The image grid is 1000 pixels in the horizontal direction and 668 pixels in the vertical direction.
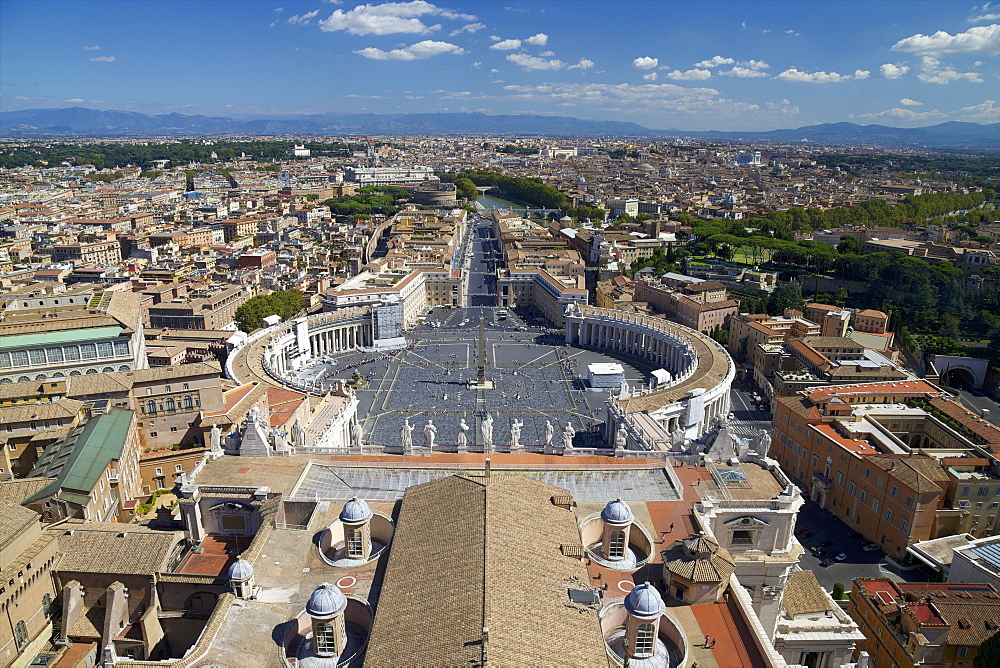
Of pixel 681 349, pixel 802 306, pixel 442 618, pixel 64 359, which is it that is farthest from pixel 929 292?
pixel 64 359

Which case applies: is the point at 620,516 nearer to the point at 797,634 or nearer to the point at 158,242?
the point at 797,634

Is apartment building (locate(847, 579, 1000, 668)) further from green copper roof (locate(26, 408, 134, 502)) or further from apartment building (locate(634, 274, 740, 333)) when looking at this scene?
apartment building (locate(634, 274, 740, 333))

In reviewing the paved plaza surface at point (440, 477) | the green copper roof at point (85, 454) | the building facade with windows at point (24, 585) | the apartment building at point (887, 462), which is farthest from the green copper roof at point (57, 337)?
the apartment building at point (887, 462)

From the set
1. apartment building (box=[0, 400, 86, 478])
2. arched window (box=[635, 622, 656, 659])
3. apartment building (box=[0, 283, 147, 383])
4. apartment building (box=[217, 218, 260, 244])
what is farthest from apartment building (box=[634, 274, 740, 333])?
apartment building (box=[217, 218, 260, 244])

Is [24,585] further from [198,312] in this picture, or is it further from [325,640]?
[198,312]

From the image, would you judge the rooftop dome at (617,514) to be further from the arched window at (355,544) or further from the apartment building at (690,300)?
the apartment building at (690,300)


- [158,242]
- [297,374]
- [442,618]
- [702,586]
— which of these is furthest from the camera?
[158,242]
